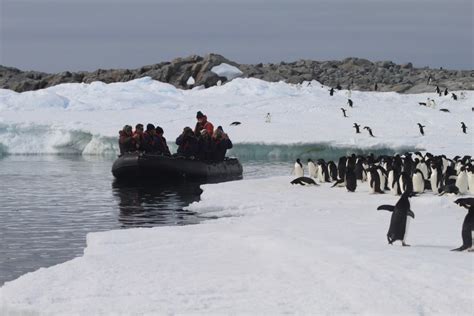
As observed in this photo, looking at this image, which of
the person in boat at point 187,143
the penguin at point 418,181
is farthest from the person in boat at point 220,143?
the penguin at point 418,181

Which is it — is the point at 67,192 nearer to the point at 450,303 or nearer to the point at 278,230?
the point at 278,230

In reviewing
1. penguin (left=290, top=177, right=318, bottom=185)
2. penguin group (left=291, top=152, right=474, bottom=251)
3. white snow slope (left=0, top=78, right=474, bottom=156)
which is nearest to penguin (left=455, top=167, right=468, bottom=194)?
penguin group (left=291, top=152, right=474, bottom=251)

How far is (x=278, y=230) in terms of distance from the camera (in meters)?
11.4

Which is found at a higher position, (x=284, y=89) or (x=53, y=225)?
(x=284, y=89)

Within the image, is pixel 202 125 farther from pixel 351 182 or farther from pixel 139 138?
pixel 351 182

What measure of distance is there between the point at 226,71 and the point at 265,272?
50.9 meters

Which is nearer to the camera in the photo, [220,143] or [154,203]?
[154,203]

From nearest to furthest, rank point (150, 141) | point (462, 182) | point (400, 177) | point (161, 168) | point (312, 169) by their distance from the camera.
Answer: point (400, 177) → point (462, 182) → point (312, 169) → point (161, 168) → point (150, 141)

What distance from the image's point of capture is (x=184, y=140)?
22.0 m

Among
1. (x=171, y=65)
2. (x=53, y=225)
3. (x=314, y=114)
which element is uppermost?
(x=171, y=65)

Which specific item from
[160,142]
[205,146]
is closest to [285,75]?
[205,146]

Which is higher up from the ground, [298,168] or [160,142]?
[160,142]

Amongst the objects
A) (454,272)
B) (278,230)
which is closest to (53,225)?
(278,230)

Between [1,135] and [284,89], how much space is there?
1481 centimetres
